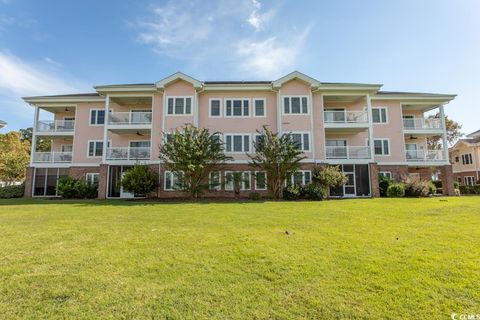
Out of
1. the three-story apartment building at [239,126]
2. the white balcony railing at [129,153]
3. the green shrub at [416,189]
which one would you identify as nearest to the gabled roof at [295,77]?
the three-story apartment building at [239,126]

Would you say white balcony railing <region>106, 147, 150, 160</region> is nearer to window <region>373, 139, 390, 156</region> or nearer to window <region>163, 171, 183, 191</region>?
window <region>163, 171, 183, 191</region>

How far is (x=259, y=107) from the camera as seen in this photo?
22469 mm

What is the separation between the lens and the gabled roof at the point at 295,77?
2173 centimetres

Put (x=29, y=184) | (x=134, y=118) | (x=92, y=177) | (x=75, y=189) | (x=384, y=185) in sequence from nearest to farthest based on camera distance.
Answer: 1. (x=75, y=189)
2. (x=384, y=185)
3. (x=134, y=118)
4. (x=29, y=184)
5. (x=92, y=177)

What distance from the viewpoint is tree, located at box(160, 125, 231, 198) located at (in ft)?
60.1

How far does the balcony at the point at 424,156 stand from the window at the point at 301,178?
1067 cm

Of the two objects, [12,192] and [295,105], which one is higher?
[295,105]

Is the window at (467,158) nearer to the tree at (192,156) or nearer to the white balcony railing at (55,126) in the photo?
the tree at (192,156)

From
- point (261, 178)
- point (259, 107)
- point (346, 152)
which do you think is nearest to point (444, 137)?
point (346, 152)

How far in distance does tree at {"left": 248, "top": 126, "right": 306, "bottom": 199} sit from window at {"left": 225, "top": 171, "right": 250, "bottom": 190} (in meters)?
1.49

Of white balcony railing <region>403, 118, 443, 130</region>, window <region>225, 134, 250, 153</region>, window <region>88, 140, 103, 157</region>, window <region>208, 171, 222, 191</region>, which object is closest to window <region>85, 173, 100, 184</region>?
window <region>88, 140, 103, 157</region>

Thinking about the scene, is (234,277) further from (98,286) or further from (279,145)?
(279,145)

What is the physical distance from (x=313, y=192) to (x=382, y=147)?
10.7 metres

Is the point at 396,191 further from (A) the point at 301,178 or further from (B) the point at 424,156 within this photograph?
(A) the point at 301,178
